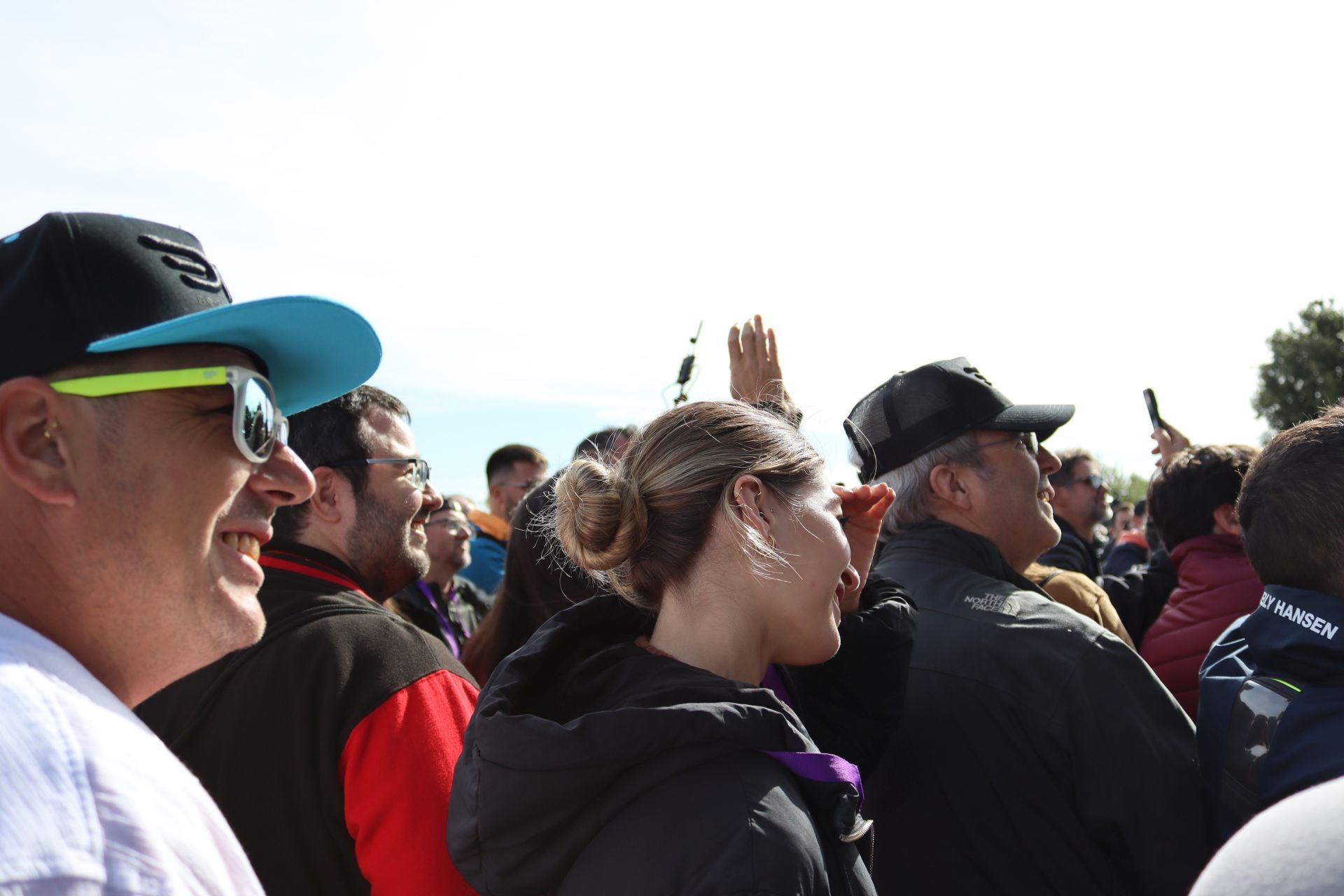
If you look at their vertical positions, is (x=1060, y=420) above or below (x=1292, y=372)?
above

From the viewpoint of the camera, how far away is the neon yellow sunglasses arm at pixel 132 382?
131cm

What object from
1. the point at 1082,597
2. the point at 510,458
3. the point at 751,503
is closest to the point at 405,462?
the point at 751,503

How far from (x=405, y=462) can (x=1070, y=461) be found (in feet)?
17.2

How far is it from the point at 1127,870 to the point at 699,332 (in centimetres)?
196

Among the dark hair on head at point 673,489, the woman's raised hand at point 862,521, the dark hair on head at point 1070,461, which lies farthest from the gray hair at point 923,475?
the dark hair on head at point 1070,461

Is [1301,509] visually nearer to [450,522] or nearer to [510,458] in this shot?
[450,522]

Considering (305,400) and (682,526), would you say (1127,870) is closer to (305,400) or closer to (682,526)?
(682,526)

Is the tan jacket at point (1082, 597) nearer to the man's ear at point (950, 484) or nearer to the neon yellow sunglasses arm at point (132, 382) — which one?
the man's ear at point (950, 484)

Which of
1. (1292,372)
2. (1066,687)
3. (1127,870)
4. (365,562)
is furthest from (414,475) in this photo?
(1292,372)

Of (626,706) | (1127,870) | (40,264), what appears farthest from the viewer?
(1127,870)

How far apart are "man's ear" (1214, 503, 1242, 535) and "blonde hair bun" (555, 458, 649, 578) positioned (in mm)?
3015

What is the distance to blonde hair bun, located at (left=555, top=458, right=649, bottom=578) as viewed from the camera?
2.01 metres

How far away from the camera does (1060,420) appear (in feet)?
10.6

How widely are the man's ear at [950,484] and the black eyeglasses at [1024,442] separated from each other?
12cm
